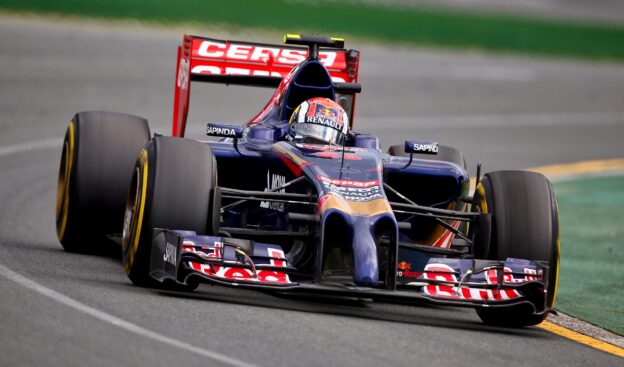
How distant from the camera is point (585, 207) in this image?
57.1 ft

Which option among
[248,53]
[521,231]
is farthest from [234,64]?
[521,231]

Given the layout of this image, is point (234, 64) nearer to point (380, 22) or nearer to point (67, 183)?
point (67, 183)

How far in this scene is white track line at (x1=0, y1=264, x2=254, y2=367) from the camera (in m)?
7.43

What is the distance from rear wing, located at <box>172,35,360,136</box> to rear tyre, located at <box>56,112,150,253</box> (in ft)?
6.76

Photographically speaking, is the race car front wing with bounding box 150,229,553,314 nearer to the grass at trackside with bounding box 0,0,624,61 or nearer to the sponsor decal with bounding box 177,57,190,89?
the sponsor decal with bounding box 177,57,190,89

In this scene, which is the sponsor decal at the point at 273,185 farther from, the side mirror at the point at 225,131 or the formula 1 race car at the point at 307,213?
the side mirror at the point at 225,131

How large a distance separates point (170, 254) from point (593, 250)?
20.8ft

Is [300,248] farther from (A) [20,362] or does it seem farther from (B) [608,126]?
(B) [608,126]

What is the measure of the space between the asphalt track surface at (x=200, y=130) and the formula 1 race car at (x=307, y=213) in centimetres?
23

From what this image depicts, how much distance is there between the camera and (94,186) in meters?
10.9

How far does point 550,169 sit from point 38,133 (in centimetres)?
758

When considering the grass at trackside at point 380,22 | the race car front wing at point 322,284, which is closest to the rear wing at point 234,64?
the race car front wing at point 322,284

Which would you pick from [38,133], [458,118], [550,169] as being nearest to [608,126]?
[458,118]

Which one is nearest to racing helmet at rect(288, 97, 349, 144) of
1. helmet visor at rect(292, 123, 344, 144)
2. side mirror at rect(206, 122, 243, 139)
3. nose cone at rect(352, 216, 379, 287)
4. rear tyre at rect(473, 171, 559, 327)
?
helmet visor at rect(292, 123, 344, 144)
